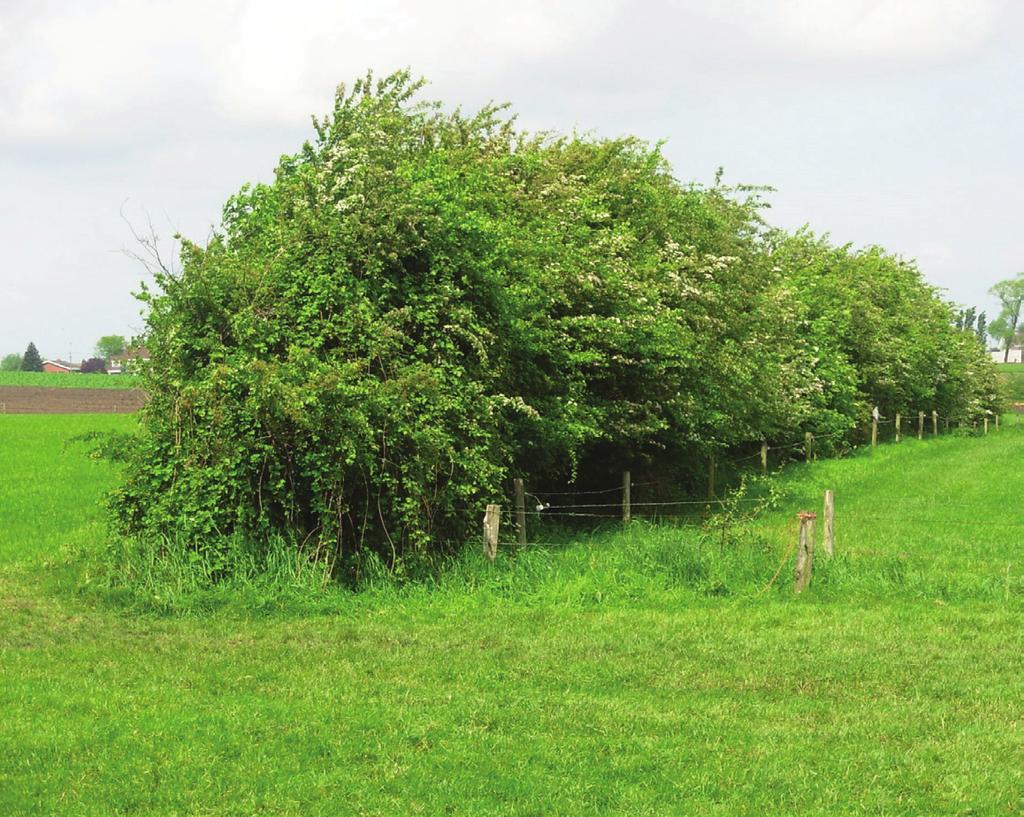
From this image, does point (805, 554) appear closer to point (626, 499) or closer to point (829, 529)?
point (829, 529)

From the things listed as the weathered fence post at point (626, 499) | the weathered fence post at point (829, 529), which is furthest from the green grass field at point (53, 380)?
the weathered fence post at point (829, 529)

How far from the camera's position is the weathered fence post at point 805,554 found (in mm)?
14180

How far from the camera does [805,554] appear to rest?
1435 cm

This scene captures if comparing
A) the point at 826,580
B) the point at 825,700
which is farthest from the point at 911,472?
the point at 825,700

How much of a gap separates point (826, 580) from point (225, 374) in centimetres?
822

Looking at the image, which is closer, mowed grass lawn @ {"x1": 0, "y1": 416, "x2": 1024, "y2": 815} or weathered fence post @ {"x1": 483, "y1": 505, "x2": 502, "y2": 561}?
mowed grass lawn @ {"x1": 0, "y1": 416, "x2": 1024, "y2": 815}

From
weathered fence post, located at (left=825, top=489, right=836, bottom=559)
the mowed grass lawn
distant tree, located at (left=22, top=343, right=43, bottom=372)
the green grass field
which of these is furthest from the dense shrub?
distant tree, located at (left=22, top=343, right=43, bottom=372)

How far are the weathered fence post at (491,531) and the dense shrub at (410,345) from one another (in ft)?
1.43

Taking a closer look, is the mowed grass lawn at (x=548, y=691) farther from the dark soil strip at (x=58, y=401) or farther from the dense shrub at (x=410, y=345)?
the dark soil strip at (x=58, y=401)

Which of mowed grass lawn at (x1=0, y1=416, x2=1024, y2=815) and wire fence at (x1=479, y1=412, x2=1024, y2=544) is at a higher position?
wire fence at (x1=479, y1=412, x2=1024, y2=544)

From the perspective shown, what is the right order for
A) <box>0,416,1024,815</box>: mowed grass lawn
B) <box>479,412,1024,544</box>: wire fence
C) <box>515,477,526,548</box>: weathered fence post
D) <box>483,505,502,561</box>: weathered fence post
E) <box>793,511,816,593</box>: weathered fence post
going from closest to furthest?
<box>0,416,1024,815</box>: mowed grass lawn, <box>793,511,816,593</box>: weathered fence post, <box>483,505,502,561</box>: weathered fence post, <box>515,477,526,548</box>: weathered fence post, <box>479,412,1024,544</box>: wire fence

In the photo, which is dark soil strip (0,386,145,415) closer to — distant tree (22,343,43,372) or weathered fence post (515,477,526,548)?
weathered fence post (515,477,526,548)

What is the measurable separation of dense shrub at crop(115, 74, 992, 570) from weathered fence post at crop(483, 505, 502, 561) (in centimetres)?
43

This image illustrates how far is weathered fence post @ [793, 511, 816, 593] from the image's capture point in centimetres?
1418
